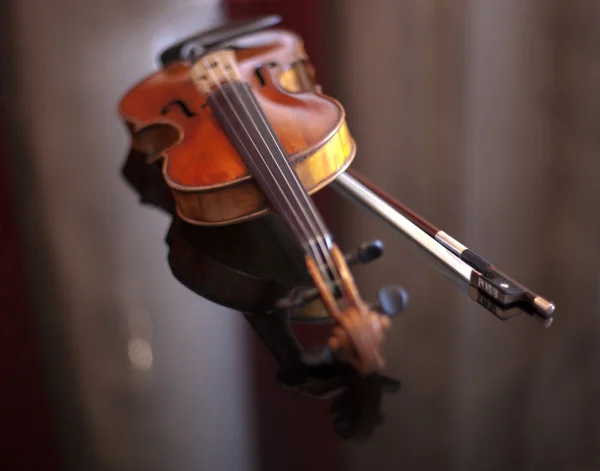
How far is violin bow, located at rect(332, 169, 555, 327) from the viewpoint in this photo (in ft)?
1.80

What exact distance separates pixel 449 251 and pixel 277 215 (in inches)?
9.1

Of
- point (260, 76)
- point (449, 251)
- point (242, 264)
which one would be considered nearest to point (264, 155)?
point (242, 264)

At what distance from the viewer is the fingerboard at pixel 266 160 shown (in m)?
0.60

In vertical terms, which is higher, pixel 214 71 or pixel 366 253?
pixel 214 71

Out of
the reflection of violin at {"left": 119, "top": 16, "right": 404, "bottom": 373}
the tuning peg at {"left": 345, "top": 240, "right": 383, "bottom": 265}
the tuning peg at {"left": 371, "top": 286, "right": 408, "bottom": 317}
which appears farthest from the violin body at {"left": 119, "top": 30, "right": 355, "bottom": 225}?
the tuning peg at {"left": 371, "top": 286, "right": 408, "bottom": 317}

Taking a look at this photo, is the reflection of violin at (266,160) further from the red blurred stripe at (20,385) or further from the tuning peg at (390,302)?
the red blurred stripe at (20,385)

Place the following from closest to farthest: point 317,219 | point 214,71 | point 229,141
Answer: point 317,219 → point 229,141 → point 214,71

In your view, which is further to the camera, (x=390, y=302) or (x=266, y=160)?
(x=266, y=160)

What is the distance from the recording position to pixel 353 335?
1.55 feet

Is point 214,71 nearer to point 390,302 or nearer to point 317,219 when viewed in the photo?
point 317,219

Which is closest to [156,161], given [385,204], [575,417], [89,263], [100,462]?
[89,263]

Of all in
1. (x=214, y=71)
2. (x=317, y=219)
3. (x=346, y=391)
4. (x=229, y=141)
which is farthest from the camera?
(x=214, y=71)

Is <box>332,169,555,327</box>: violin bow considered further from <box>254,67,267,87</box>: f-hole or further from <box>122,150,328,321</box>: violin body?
<box>254,67,267,87</box>: f-hole

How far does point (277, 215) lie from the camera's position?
76 cm
